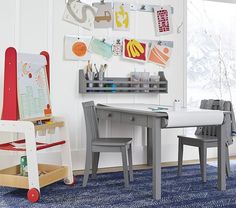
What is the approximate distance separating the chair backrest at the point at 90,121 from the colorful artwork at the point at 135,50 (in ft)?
3.44

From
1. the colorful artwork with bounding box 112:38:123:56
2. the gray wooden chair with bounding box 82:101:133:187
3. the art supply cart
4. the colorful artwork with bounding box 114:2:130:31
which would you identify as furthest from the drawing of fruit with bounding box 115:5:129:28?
the art supply cart

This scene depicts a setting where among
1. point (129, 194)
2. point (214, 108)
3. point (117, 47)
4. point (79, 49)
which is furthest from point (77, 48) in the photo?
point (129, 194)

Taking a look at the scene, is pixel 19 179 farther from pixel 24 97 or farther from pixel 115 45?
pixel 115 45

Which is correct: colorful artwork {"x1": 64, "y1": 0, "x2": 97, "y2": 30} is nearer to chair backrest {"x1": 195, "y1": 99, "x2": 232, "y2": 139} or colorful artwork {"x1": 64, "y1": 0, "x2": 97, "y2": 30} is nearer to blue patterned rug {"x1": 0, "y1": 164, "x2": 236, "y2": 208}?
chair backrest {"x1": 195, "y1": 99, "x2": 232, "y2": 139}

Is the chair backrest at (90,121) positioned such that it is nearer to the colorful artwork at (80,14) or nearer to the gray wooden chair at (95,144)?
the gray wooden chair at (95,144)

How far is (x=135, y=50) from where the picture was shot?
4.61m

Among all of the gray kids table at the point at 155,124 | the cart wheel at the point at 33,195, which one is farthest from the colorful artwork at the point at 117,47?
the cart wheel at the point at 33,195

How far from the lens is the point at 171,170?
14.2 ft

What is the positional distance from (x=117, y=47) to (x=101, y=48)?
199 millimetres

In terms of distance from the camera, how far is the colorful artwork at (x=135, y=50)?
14.9 feet

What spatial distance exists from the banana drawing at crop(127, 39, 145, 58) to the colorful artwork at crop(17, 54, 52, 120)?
4.11 ft

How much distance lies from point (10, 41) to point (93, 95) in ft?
3.46

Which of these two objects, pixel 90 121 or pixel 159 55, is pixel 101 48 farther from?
pixel 90 121

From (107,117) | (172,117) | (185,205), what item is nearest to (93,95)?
(107,117)
